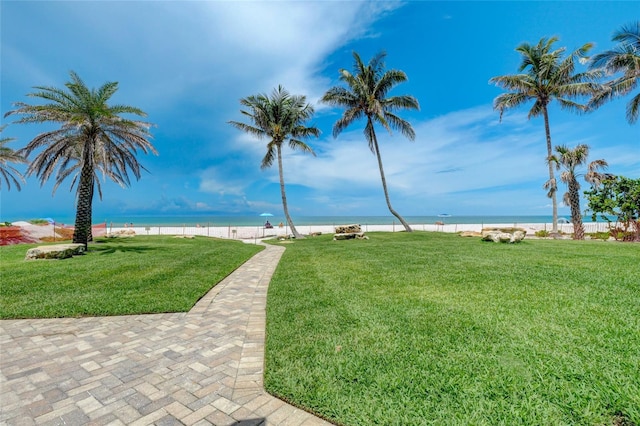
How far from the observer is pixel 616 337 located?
12.3ft

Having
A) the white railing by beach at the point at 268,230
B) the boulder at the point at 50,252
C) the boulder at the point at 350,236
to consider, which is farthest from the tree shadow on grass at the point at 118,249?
the white railing by beach at the point at 268,230

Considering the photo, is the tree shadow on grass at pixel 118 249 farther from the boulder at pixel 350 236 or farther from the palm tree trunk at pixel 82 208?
the boulder at pixel 350 236

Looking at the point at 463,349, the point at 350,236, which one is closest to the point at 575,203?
the point at 350,236

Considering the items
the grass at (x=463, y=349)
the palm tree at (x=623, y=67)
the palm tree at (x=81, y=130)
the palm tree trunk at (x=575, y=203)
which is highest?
the palm tree at (x=623, y=67)

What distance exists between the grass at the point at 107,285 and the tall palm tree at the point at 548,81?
22.6 metres

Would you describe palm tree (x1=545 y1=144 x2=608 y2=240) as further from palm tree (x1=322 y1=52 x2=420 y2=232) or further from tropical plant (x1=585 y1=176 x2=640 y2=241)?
palm tree (x1=322 y1=52 x2=420 y2=232)

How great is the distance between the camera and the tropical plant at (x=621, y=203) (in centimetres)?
1686

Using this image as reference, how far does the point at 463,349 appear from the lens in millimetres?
3631

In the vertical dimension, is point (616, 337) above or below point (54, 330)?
above

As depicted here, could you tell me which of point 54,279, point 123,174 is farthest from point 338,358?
point 123,174

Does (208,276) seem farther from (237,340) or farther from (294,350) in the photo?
(294,350)

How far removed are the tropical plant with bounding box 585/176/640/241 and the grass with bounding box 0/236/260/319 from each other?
21666mm

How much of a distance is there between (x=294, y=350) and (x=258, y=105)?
75.7 feet

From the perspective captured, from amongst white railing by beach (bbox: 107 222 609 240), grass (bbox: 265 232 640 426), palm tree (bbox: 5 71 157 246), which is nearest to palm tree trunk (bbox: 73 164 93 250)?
palm tree (bbox: 5 71 157 246)
